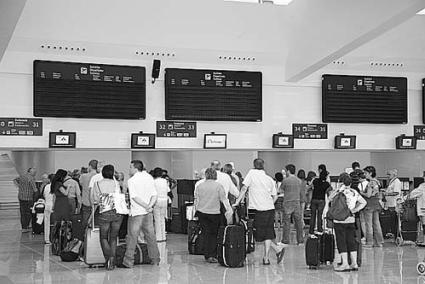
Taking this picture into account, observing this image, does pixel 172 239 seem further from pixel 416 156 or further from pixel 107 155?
pixel 416 156

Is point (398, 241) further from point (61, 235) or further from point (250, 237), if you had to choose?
point (61, 235)

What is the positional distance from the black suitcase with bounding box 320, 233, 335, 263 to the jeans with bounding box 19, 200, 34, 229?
913 centimetres

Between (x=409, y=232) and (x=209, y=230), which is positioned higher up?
(x=209, y=230)

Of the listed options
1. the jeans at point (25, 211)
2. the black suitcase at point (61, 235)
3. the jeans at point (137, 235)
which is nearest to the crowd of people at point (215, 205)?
the jeans at point (137, 235)

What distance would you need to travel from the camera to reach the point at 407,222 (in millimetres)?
12531

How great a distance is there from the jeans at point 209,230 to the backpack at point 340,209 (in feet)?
6.47

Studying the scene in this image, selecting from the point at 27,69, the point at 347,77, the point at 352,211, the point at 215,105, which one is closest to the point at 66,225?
the point at 27,69

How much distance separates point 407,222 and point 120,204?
6357 millimetres

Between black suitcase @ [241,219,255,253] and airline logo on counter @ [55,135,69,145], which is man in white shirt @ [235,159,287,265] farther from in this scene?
airline logo on counter @ [55,135,69,145]

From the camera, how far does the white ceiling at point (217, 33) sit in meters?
11.8

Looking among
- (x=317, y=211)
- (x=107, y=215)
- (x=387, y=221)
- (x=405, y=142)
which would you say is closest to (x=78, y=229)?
(x=107, y=215)

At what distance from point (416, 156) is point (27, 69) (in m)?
10.5

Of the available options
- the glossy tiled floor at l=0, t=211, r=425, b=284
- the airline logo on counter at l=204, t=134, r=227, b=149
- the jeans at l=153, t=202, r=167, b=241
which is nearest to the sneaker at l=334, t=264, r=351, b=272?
the glossy tiled floor at l=0, t=211, r=425, b=284

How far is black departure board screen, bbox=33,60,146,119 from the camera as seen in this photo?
1201 centimetres
